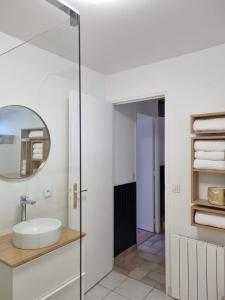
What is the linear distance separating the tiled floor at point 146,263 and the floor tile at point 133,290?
0.23 feet

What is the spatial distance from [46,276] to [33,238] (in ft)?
0.90

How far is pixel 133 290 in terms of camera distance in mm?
2330

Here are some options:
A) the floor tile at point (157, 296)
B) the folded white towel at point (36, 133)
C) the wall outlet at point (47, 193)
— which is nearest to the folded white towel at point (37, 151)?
the folded white towel at point (36, 133)

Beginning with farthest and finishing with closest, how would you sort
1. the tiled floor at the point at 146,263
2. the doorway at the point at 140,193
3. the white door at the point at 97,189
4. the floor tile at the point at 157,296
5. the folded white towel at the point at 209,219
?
the doorway at the point at 140,193, the tiled floor at the point at 146,263, the white door at the point at 97,189, the floor tile at the point at 157,296, the folded white towel at the point at 209,219

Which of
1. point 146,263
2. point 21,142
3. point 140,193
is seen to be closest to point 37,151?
point 21,142

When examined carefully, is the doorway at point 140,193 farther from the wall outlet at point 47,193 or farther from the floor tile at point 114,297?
the wall outlet at point 47,193

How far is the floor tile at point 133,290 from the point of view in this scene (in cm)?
224

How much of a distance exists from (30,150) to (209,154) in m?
1.49

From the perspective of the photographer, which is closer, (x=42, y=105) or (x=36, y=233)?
(x=36, y=233)

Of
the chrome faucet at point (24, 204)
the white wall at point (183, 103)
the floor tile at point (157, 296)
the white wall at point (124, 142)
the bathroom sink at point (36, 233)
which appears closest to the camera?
the bathroom sink at point (36, 233)

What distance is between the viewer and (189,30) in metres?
1.77

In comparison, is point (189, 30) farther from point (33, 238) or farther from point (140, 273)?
point (140, 273)

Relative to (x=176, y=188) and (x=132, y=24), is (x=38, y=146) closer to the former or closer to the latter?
(x=132, y=24)

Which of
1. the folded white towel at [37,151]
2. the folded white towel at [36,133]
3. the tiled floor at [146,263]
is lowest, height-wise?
the tiled floor at [146,263]
